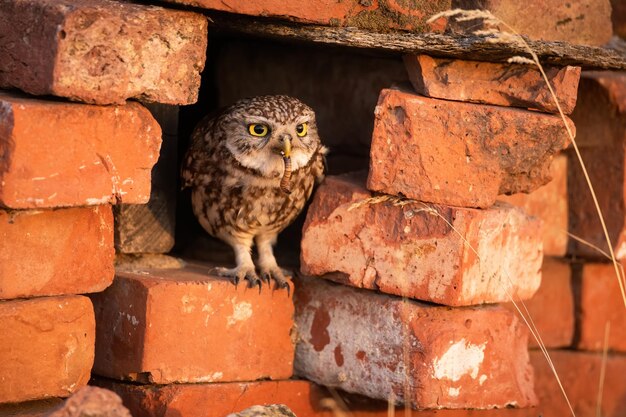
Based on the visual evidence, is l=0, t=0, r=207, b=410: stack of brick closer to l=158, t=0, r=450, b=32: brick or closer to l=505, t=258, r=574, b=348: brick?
l=158, t=0, r=450, b=32: brick

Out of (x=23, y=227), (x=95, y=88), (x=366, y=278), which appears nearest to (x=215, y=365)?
(x=366, y=278)

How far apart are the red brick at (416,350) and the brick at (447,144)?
0.50m

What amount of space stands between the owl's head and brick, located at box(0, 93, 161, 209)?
807 millimetres

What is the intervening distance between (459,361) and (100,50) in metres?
1.94

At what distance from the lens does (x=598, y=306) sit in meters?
5.84

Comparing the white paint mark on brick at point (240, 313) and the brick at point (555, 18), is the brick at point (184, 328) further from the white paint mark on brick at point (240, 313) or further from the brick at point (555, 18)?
the brick at point (555, 18)

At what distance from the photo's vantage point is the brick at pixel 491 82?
449cm

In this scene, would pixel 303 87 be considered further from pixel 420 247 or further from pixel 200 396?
pixel 200 396

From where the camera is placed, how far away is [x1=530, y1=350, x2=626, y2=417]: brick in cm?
589

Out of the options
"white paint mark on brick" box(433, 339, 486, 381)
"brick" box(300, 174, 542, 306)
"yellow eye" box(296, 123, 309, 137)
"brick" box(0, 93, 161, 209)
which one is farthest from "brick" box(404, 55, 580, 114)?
"brick" box(0, 93, 161, 209)

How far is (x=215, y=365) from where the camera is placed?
469cm

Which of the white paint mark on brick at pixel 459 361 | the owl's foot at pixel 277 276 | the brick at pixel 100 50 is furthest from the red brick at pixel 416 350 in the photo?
the brick at pixel 100 50

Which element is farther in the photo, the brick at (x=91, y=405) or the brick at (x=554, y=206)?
the brick at (x=554, y=206)

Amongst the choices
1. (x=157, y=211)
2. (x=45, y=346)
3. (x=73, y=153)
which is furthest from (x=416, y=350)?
(x=73, y=153)
